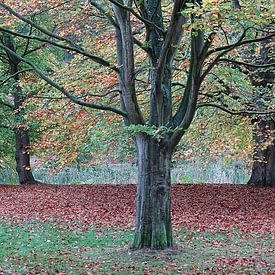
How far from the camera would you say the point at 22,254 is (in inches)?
323

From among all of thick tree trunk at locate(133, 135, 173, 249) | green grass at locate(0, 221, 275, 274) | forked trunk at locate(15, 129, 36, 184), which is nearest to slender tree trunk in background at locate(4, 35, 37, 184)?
forked trunk at locate(15, 129, 36, 184)

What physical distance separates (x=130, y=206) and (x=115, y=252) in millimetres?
4779

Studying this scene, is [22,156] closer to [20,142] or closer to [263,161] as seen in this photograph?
[20,142]

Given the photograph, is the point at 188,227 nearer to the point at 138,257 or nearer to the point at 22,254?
the point at 138,257

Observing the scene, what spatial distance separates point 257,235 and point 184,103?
3692 mm

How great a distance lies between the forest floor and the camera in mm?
7184

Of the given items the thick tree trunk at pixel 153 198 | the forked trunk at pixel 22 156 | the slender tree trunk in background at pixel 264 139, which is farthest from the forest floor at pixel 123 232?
the forked trunk at pixel 22 156

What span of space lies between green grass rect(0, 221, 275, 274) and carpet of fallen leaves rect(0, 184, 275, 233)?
0.77 metres

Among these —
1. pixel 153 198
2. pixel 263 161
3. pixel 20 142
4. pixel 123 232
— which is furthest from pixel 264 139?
pixel 20 142

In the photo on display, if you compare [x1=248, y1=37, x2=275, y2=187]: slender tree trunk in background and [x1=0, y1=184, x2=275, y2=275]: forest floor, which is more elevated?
[x1=248, y1=37, x2=275, y2=187]: slender tree trunk in background

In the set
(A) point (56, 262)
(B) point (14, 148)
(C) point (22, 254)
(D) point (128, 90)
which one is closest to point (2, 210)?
(C) point (22, 254)

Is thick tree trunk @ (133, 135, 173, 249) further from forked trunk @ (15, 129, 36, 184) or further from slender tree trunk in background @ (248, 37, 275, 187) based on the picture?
forked trunk @ (15, 129, 36, 184)

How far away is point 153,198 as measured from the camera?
7.73 meters

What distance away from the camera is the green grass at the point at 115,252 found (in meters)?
6.98
